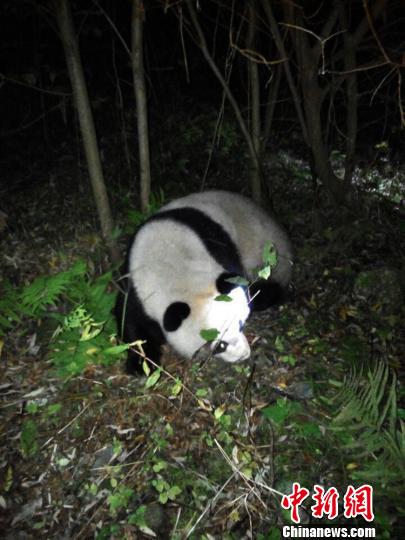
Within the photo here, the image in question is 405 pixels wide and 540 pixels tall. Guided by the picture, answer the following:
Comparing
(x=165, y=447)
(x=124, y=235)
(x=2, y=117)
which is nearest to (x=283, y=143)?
(x=124, y=235)

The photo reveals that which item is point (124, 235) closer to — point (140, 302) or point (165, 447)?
point (140, 302)

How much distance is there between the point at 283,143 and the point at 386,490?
626 centimetres

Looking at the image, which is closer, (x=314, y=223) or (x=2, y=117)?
(x=314, y=223)

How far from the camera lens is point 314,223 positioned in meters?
5.86

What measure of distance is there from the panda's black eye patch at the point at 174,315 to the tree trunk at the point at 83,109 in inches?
79.1

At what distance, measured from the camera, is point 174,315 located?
364 cm

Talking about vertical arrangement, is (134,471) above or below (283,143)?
below

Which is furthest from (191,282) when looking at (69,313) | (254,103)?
(254,103)

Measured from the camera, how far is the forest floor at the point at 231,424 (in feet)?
9.84

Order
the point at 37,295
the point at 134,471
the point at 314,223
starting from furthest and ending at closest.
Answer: the point at 314,223 < the point at 37,295 < the point at 134,471

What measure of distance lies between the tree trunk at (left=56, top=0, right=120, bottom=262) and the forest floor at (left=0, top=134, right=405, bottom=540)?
1.13 metres

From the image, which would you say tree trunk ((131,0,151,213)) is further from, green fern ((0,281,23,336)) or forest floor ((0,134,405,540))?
green fern ((0,281,23,336))

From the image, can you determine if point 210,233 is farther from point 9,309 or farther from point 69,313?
point 9,309

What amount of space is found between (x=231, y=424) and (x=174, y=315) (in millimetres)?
1072
